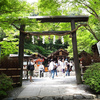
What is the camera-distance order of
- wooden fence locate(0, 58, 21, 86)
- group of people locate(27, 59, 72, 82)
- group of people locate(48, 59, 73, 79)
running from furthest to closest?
group of people locate(48, 59, 73, 79), group of people locate(27, 59, 72, 82), wooden fence locate(0, 58, 21, 86)

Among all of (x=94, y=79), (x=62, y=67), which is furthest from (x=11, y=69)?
(x=62, y=67)

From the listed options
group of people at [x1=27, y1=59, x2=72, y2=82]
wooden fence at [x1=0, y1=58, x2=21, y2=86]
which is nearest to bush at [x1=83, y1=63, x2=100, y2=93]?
wooden fence at [x1=0, y1=58, x2=21, y2=86]

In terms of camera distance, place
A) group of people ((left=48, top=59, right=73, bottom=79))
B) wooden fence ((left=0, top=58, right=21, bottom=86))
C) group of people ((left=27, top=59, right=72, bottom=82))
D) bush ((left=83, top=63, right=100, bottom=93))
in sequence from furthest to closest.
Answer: group of people ((left=48, top=59, right=73, bottom=79)) → group of people ((left=27, top=59, right=72, bottom=82)) → wooden fence ((left=0, top=58, right=21, bottom=86)) → bush ((left=83, top=63, right=100, bottom=93))

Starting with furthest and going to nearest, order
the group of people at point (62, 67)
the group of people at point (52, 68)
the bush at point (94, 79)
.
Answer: the group of people at point (62, 67) → the group of people at point (52, 68) → the bush at point (94, 79)

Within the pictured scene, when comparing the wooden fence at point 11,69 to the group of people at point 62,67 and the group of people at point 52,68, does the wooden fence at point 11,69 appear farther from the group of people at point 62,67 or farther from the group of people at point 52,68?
the group of people at point 62,67

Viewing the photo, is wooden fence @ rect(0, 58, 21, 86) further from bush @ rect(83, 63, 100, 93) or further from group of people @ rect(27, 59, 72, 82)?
bush @ rect(83, 63, 100, 93)

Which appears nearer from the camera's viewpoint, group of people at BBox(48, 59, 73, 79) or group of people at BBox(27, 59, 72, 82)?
group of people at BBox(27, 59, 72, 82)

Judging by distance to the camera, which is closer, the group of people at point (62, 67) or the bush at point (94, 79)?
the bush at point (94, 79)

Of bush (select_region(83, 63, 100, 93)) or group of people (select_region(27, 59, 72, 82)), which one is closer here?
bush (select_region(83, 63, 100, 93))

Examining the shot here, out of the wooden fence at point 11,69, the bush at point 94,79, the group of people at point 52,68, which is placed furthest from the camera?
the group of people at point 52,68

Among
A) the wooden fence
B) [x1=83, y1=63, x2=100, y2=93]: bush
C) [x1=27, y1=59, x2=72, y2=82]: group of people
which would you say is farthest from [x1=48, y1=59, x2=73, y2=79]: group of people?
[x1=83, y1=63, x2=100, y2=93]: bush

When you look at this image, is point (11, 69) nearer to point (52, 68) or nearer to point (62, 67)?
point (52, 68)

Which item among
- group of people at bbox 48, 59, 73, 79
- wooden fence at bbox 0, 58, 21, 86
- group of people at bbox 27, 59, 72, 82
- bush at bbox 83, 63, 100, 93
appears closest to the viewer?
bush at bbox 83, 63, 100, 93

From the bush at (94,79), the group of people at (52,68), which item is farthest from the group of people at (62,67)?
the bush at (94,79)
